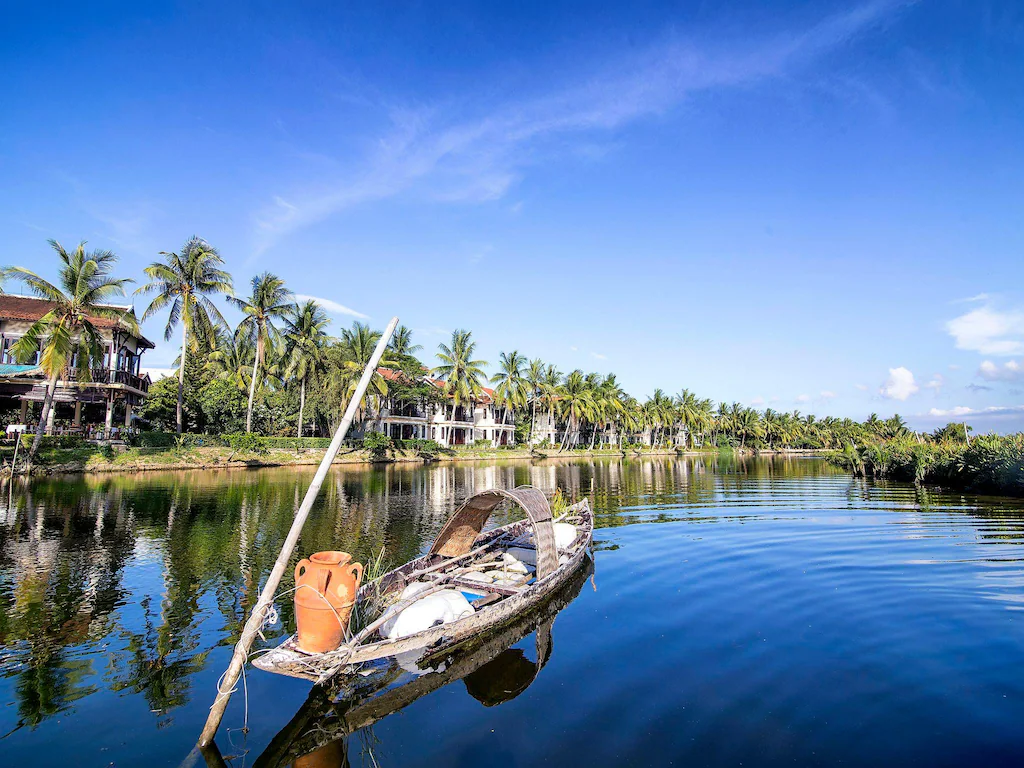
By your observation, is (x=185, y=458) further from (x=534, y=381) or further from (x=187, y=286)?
(x=534, y=381)

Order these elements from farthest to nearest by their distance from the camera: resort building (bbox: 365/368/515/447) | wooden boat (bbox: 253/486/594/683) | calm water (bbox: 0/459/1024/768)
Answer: resort building (bbox: 365/368/515/447)
wooden boat (bbox: 253/486/594/683)
calm water (bbox: 0/459/1024/768)

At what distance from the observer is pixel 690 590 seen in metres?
12.5

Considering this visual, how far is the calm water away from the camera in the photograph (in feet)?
20.8

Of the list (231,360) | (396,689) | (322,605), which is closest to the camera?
(322,605)

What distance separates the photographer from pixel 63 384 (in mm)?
37531

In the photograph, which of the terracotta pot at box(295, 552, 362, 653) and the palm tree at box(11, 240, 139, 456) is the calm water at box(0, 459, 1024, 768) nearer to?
the terracotta pot at box(295, 552, 362, 653)

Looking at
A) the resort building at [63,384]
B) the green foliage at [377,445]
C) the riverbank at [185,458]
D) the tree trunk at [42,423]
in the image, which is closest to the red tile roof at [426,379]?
the green foliage at [377,445]

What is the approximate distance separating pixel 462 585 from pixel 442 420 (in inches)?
2315

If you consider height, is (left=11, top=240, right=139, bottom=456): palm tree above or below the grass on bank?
above

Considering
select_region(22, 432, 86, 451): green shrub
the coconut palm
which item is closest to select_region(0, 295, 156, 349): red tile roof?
select_region(22, 432, 86, 451): green shrub

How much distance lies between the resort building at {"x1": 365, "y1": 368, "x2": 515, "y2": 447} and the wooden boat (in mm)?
45025

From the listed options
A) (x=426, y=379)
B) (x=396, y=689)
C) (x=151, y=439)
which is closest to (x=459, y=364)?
(x=426, y=379)

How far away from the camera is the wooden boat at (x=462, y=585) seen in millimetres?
6621

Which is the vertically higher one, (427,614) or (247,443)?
(247,443)
